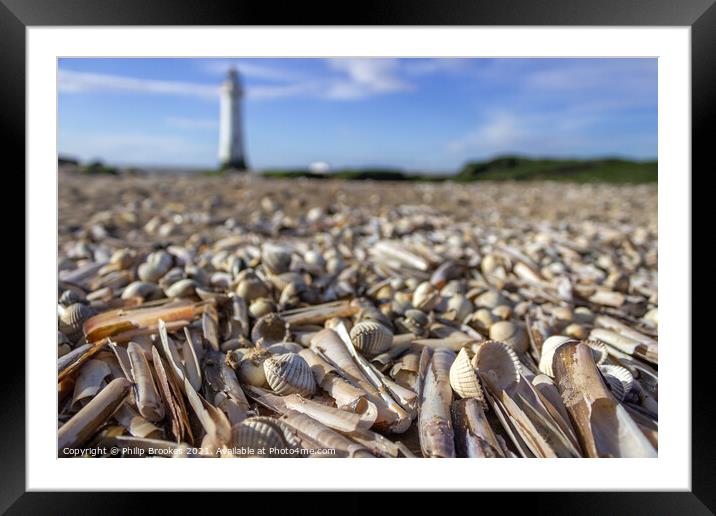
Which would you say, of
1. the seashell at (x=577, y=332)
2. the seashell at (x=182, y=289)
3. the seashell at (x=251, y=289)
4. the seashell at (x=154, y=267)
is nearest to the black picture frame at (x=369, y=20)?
the seashell at (x=577, y=332)

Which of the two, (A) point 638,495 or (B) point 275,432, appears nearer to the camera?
(A) point 638,495

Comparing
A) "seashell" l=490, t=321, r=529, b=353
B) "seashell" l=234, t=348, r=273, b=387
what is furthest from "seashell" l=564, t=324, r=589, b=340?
"seashell" l=234, t=348, r=273, b=387

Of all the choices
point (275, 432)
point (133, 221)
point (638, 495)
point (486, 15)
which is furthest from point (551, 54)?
point (133, 221)

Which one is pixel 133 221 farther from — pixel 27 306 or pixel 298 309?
pixel 27 306

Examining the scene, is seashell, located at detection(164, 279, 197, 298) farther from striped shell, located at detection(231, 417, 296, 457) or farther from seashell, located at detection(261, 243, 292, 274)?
striped shell, located at detection(231, 417, 296, 457)

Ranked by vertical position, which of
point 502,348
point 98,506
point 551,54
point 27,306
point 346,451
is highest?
point 551,54

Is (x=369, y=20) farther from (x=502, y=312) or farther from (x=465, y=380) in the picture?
(x=502, y=312)

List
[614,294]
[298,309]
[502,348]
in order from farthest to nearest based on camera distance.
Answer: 1. [614,294]
2. [298,309]
3. [502,348]
